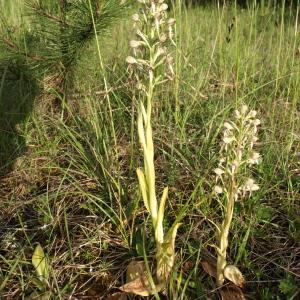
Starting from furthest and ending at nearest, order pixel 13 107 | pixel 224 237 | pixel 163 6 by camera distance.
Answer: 1. pixel 13 107
2. pixel 224 237
3. pixel 163 6

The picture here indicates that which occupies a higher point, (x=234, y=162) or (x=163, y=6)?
(x=163, y=6)

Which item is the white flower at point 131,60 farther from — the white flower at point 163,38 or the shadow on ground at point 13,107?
the shadow on ground at point 13,107

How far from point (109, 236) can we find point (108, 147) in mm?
440

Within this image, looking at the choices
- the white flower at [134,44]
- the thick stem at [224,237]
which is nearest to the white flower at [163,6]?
the white flower at [134,44]

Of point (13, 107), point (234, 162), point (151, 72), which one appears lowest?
point (13, 107)

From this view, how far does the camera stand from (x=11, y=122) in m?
2.38

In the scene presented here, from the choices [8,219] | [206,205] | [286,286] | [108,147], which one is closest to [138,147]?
[108,147]

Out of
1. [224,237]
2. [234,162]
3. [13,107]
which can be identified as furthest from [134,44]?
[13,107]

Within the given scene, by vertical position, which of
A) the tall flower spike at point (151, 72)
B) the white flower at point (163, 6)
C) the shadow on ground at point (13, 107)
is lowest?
the shadow on ground at point (13, 107)

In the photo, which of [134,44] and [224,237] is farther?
[224,237]

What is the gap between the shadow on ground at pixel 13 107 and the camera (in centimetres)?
218

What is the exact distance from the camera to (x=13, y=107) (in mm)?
2459

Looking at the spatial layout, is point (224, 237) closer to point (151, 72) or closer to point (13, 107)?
point (151, 72)

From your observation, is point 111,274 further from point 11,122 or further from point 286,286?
point 11,122
